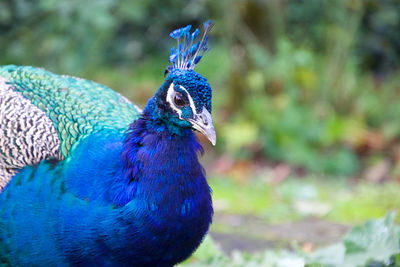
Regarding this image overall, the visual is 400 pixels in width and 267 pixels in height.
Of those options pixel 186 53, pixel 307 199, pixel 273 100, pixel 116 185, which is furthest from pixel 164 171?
pixel 273 100

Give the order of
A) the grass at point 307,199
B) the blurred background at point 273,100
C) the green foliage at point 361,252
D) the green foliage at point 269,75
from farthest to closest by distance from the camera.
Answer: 1. the green foliage at point 269,75
2. the blurred background at point 273,100
3. the grass at point 307,199
4. the green foliage at point 361,252

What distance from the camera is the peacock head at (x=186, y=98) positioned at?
1.95 m

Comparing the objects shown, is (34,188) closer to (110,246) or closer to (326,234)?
(110,246)

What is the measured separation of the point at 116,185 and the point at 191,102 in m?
0.38

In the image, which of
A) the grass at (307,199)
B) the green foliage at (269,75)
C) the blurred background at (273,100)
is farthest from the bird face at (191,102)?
the green foliage at (269,75)

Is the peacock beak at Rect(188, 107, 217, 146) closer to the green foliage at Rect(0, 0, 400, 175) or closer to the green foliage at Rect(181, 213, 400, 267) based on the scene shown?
the green foliage at Rect(181, 213, 400, 267)

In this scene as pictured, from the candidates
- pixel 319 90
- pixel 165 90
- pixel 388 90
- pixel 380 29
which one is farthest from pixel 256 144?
pixel 165 90

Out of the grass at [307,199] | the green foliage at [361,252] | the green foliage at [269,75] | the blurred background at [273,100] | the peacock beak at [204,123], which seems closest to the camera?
the peacock beak at [204,123]

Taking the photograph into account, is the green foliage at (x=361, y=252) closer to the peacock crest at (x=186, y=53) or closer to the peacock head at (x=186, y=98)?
the peacock head at (x=186, y=98)

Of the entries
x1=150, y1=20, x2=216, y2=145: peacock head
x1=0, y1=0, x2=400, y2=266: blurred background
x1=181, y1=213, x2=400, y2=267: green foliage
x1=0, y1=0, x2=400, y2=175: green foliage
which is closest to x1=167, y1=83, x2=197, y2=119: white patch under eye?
x1=150, y1=20, x2=216, y2=145: peacock head

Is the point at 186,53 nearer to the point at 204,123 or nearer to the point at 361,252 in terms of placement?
the point at 204,123

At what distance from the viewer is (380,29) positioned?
6918 millimetres

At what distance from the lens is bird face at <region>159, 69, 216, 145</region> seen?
1942 mm

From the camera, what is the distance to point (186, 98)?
1963 mm
